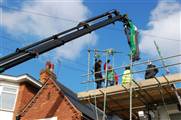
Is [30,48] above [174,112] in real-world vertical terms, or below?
above

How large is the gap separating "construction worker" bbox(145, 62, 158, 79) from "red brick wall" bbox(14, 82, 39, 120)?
48.9ft

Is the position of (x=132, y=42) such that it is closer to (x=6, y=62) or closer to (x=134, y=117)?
(x=134, y=117)

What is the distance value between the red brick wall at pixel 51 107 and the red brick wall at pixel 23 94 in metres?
3.17

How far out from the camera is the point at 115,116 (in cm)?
2116

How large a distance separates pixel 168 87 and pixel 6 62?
28.9 ft

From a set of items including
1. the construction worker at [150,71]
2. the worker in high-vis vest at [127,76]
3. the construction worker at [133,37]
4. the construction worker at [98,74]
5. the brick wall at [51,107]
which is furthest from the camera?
the brick wall at [51,107]

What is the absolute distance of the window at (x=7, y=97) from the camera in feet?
100

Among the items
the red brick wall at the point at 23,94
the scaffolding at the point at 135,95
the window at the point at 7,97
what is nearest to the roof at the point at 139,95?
the scaffolding at the point at 135,95

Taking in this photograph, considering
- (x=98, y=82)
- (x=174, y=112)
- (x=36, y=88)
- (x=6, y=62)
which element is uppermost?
(x=36, y=88)

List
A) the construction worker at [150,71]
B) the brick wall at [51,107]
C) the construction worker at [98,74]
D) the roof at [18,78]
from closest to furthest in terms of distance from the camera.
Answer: the construction worker at [150,71], the construction worker at [98,74], the brick wall at [51,107], the roof at [18,78]

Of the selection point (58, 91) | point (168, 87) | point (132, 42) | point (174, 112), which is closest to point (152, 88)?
point (168, 87)

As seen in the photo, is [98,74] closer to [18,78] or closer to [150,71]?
[150,71]

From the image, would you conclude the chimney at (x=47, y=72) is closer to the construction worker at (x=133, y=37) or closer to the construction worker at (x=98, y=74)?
the construction worker at (x=133, y=37)

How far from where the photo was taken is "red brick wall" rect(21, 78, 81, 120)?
25.2m
